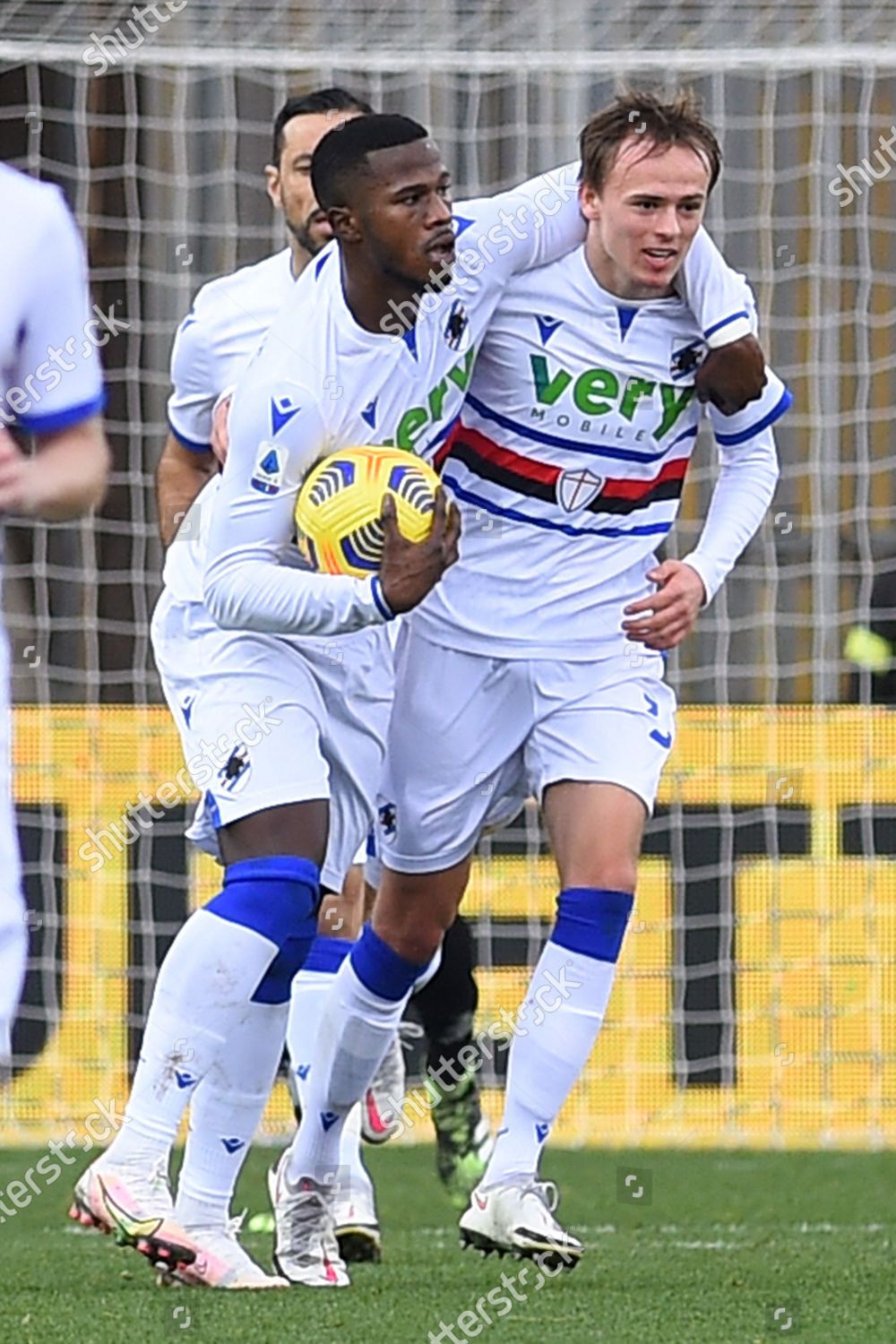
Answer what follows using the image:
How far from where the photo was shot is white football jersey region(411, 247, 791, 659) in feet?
17.0

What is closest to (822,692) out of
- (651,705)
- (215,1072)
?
(651,705)

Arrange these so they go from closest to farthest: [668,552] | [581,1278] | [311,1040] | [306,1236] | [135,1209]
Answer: [135,1209] → [306,1236] → [581,1278] → [311,1040] → [668,552]

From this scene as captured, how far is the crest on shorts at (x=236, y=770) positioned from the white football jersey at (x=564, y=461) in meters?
0.61

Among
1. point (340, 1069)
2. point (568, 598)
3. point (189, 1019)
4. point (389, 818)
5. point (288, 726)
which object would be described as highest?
point (568, 598)

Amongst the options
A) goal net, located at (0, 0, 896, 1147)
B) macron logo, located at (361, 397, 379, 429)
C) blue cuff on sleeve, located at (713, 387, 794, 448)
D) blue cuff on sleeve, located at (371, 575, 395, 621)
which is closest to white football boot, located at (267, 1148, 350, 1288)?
blue cuff on sleeve, located at (371, 575, 395, 621)

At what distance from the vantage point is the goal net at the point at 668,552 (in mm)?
8648

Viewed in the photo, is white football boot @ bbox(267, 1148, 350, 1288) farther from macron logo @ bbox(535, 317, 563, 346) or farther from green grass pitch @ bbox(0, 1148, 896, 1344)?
macron logo @ bbox(535, 317, 563, 346)

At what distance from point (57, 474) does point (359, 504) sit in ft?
5.22

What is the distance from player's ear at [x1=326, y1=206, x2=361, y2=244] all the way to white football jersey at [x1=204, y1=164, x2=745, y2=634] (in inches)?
3.7

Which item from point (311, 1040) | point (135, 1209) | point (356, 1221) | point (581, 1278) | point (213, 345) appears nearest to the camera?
point (135, 1209)

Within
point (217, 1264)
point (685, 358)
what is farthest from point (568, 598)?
point (217, 1264)

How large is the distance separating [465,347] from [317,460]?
17.0 inches

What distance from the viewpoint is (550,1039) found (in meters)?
5.03

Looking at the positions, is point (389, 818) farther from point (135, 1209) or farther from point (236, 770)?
point (135, 1209)
